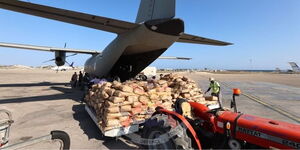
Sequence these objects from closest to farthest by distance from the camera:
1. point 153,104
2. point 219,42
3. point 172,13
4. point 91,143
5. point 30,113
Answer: point 91,143 < point 153,104 < point 172,13 < point 30,113 < point 219,42

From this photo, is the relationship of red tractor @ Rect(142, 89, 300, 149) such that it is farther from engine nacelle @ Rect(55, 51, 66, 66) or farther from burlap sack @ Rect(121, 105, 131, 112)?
engine nacelle @ Rect(55, 51, 66, 66)

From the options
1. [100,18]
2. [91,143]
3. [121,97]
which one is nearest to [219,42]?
[100,18]

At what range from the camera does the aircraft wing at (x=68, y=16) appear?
515 cm

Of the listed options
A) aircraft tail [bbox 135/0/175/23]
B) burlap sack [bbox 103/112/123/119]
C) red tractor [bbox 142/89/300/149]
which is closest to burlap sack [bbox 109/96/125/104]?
burlap sack [bbox 103/112/123/119]

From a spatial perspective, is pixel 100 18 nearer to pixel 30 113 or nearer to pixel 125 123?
pixel 125 123

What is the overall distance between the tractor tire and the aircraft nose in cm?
397

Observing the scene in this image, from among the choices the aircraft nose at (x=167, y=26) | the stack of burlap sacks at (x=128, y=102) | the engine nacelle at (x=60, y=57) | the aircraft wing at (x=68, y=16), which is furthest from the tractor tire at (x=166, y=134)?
the engine nacelle at (x=60, y=57)

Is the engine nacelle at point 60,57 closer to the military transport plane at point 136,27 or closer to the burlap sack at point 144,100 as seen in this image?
the military transport plane at point 136,27

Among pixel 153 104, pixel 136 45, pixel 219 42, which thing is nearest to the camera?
pixel 153 104

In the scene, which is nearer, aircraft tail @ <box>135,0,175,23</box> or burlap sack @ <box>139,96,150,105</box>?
burlap sack @ <box>139,96,150,105</box>

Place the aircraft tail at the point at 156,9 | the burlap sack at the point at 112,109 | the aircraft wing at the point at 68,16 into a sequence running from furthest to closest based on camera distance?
the aircraft tail at the point at 156,9, the aircraft wing at the point at 68,16, the burlap sack at the point at 112,109

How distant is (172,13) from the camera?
628 centimetres

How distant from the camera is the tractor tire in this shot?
2963 millimetres

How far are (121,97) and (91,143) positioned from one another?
1391mm
